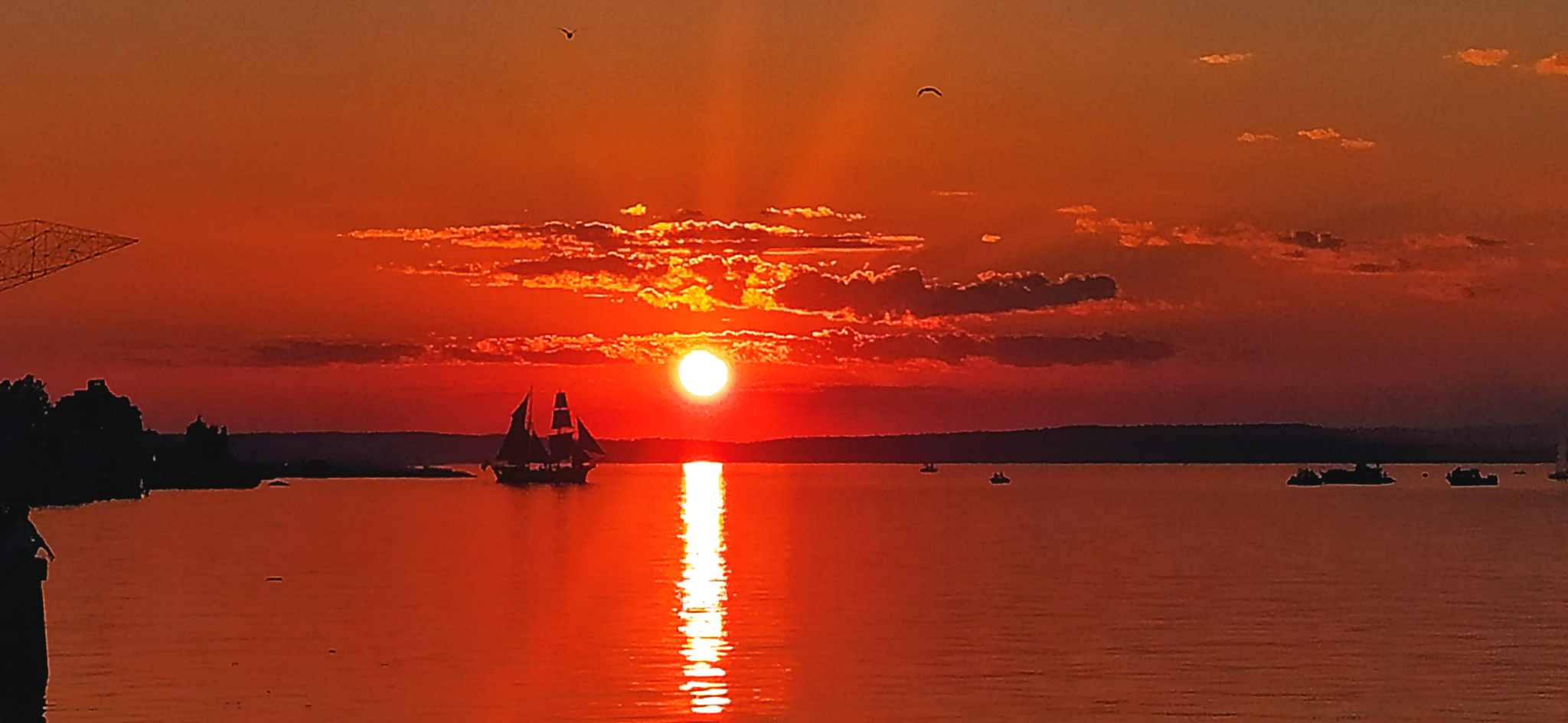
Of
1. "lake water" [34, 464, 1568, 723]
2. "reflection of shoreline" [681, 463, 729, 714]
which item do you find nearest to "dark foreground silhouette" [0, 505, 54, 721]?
"lake water" [34, 464, 1568, 723]

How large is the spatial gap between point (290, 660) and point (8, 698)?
16.6 m

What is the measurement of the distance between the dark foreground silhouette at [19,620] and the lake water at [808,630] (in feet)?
11.7

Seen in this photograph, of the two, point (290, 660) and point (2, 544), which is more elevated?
point (2, 544)

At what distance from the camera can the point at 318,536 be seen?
142375 millimetres

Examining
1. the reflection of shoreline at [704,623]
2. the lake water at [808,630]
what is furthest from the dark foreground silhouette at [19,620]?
the reflection of shoreline at [704,623]

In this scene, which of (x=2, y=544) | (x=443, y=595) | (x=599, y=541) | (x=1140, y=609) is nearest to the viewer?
(x=2, y=544)

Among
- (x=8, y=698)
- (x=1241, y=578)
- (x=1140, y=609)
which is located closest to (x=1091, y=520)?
(x=1241, y=578)

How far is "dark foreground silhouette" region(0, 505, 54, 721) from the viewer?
42781 millimetres

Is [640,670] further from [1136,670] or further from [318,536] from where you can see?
[318,536]

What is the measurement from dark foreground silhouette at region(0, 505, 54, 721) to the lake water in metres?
3.56

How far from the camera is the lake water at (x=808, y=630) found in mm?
50594

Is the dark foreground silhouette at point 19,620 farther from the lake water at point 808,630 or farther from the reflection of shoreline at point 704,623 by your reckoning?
the reflection of shoreline at point 704,623

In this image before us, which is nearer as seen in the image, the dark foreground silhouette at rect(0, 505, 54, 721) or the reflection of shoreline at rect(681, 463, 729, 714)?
the dark foreground silhouette at rect(0, 505, 54, 721)

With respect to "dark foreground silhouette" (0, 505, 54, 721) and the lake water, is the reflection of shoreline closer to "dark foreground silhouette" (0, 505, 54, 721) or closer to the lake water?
the lake water
